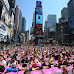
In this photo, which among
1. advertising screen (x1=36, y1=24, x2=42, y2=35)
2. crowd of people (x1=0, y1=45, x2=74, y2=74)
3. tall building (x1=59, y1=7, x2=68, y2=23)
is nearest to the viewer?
crowd of people (x1=0, y1=45, x2=74, y2=74)

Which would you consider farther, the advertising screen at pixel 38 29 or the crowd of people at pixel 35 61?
the advertising screen at pixel 38 29

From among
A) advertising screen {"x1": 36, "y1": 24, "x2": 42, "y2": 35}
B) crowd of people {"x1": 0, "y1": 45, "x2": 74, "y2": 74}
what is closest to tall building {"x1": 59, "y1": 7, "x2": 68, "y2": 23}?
advertising screen {"x1": 36, "y1": 24, "x2": 42, "y2": 35}

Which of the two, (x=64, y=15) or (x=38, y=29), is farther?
(x=64, y=15)

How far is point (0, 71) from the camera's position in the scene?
593 centimetres

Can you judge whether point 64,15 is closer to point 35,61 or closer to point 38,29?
point 38,29

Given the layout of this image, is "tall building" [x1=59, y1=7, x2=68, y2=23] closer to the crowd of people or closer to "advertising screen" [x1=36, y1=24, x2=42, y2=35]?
"advertising screen" [x1=36, y1=24, x2=42, y2=35]

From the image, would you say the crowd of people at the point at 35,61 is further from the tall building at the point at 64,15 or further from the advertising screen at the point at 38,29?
the tall building at the point at 64,15

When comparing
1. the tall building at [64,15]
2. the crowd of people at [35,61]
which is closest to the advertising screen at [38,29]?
the tall building at [64,15]

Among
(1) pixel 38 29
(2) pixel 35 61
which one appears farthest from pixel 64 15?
(2) pixel 35 61

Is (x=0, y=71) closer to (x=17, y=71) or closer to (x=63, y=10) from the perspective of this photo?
(x=17, y=71)

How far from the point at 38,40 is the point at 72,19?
4503 centimetres

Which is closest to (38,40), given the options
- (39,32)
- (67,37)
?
(39,32)

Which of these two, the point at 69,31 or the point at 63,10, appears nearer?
the point at 69,31

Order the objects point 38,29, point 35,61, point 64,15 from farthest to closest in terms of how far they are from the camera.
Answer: point 64,15 < point 38,29 < point 35,61
